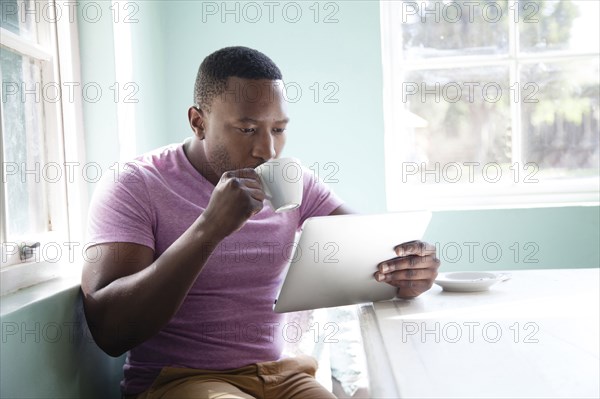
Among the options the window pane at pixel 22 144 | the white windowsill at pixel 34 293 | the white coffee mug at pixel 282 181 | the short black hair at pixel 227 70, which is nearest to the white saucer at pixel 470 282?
the white coffee mug at pixel 282 181

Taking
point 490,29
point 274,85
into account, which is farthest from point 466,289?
point 490,29

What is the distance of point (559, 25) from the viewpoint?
2.78 metres

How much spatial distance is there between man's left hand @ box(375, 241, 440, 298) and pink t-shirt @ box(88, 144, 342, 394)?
271 millimetres

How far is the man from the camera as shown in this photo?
1.19 metres

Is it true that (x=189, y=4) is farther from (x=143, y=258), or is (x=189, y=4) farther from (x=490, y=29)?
(x=143, y=258)

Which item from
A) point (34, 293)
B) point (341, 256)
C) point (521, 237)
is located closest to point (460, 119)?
point (521, 237)

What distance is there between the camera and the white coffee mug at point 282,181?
1.17 meters

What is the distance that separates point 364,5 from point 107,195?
66.2 inches

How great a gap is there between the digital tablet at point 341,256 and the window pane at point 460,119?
4.94 ft

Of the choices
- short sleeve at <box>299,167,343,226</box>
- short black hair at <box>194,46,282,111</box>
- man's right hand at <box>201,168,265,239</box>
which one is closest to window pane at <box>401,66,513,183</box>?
short sleeve at <box>299,167,343,226</box>

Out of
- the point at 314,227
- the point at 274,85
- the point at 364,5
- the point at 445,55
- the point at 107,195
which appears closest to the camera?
the point at 314,227

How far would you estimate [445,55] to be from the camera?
282 cm

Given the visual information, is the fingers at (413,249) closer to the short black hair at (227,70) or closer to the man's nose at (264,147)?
the man's nose at (264,147)

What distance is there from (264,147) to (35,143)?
623 millimetres
